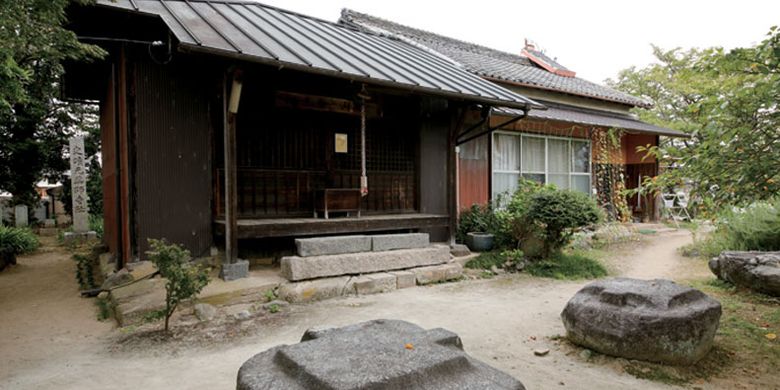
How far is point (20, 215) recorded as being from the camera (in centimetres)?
1485

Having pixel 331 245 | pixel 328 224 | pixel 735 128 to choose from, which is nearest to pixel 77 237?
pixel 328 224

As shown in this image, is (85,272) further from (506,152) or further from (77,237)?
(506,152)

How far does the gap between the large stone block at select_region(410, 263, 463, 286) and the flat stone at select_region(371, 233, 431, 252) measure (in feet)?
1.47

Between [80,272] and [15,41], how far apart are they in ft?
16.7

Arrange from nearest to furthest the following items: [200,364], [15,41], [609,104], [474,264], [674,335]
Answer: [674,335] < [200,364] < [15,41] < [474,264] < [609,104]

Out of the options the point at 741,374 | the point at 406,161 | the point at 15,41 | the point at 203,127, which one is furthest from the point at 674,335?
the point at 15,41

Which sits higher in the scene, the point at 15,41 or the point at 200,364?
the point at 15,41

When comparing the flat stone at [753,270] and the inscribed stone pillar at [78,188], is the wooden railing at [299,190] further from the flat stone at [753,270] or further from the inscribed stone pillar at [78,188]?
the inscribed stone pillar at [78,188]

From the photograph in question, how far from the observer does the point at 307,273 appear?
593 centimetres

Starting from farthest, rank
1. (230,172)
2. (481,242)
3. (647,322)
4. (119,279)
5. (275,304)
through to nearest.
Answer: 1. (481,242)
2. (119,279)
3. (230,172)
4. (275,304)
5. (647,322)

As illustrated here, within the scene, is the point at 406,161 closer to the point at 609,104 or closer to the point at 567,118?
the point at 567,118

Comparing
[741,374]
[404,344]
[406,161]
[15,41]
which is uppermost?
[15,41]

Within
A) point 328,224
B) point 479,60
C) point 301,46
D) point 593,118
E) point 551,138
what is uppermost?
point 479,60

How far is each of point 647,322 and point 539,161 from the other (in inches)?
316
